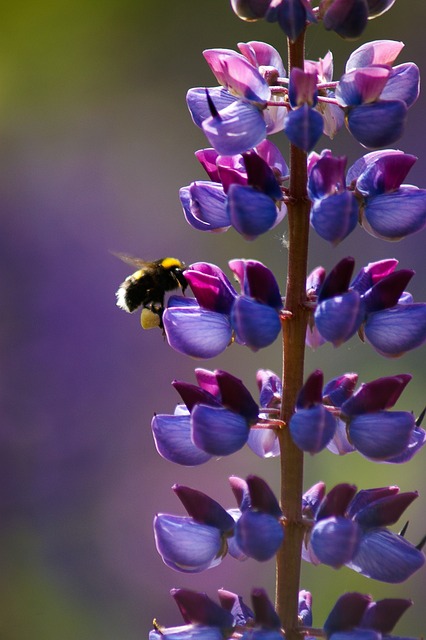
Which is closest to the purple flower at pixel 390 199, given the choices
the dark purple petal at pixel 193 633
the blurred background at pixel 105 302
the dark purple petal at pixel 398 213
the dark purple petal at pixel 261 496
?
the dark purple petal at pixel 398 213

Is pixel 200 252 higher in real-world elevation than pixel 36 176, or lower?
lower

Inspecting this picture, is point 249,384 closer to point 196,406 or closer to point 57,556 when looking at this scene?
point 57,556

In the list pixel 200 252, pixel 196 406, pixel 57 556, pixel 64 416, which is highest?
pixel 200 252

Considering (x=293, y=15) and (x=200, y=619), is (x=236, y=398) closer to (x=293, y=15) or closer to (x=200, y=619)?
(x=200, y=619)

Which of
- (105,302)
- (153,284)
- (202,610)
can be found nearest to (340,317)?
(202,610)

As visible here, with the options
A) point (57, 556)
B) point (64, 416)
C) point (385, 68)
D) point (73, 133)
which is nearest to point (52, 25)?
point (73, 133)

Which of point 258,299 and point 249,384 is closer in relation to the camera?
point 258,299
